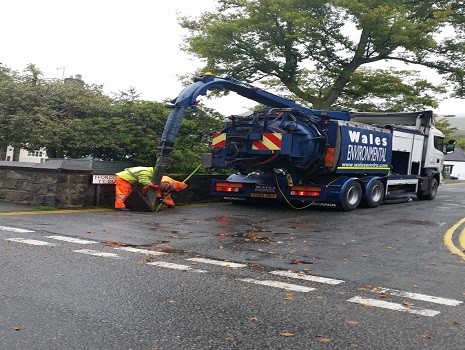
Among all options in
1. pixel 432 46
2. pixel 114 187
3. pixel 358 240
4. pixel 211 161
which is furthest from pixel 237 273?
pixel 432 46

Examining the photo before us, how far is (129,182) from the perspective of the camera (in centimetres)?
1426

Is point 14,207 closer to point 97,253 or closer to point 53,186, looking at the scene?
point 53,186

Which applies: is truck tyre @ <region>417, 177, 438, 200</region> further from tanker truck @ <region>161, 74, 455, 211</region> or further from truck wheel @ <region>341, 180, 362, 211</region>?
truck wheel @ <region>341, 180, 362, 211</region>

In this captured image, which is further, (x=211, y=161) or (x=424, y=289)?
(x=211, y=161)

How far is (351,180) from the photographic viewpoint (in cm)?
1622

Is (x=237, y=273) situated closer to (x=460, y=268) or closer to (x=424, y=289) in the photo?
(x=424, y=289)

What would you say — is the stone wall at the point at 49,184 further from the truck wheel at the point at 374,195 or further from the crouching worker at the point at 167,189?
the truck wheel at the point at 374,195

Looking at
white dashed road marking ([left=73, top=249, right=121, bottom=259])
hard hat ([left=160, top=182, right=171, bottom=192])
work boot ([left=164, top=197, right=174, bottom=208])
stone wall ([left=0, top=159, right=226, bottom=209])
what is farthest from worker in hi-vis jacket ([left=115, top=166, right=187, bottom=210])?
white dashed road marking ([left=73, top=249, right=121, bottom=259])

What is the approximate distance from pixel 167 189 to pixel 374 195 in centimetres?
670

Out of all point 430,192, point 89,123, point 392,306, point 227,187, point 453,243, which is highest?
point 89,123

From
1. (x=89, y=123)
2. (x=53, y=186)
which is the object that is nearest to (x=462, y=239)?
(x=53, y=186)

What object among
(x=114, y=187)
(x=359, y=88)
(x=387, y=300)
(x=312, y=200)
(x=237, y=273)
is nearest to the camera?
(x=387, y=300)

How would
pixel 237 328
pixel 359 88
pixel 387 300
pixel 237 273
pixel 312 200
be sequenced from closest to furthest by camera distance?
pixel 237 328 → pixel 387 300 → pixel 237 273 → pixel 312 200 → pixel 359 88

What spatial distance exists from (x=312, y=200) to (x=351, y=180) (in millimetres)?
1348
